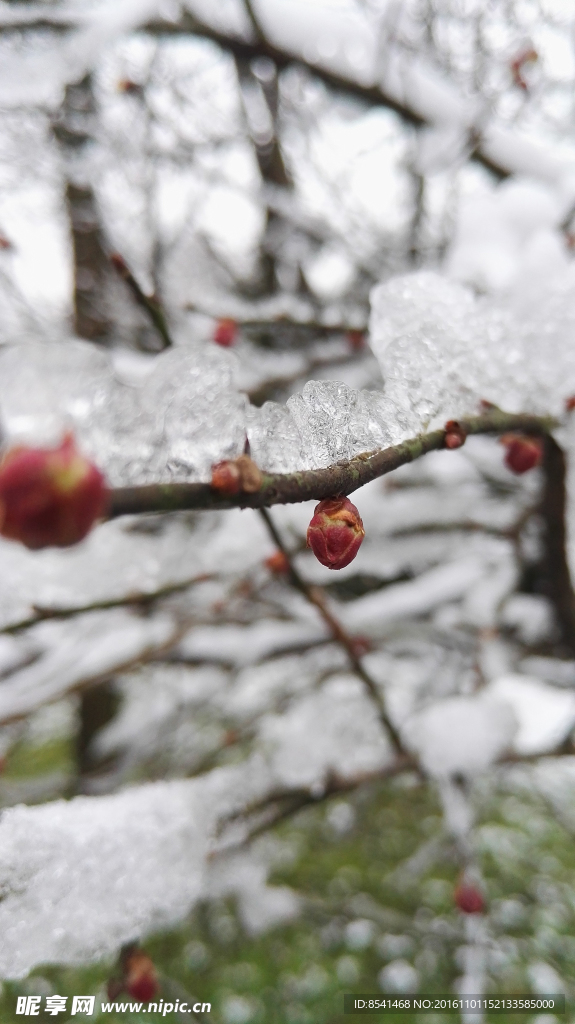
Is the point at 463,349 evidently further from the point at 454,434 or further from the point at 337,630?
the point at 337,630

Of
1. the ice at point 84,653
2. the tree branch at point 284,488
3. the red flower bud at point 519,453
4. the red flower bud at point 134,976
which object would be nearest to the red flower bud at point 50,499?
the tree branch at point 284,488

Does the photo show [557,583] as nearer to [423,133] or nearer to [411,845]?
[423,133]

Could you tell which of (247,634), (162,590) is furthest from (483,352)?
(247,634)

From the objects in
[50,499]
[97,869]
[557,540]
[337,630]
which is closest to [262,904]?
[97,869]

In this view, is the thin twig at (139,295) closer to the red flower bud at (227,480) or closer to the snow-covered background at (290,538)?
the snow-covered background at (290,538)

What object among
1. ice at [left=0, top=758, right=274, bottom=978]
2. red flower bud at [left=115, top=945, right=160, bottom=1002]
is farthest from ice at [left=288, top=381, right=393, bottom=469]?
red flower bud at [left=115, top=945, right=160, bottom=1002]
